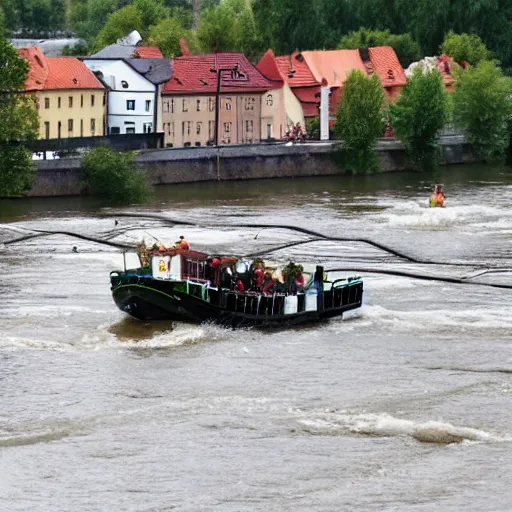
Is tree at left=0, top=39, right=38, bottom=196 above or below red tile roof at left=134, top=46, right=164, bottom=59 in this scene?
below

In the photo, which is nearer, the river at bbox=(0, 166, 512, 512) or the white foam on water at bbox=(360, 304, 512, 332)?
the river at bbox=(0, 166, 512, 512)

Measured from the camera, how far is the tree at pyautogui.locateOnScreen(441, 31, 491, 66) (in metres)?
144

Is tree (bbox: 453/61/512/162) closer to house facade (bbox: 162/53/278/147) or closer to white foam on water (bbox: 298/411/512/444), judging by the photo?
house facade (bbox: 162/53/278/147)

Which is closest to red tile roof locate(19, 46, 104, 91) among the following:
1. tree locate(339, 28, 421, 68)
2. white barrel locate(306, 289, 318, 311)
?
tree locate(339, 28, 421, 68)

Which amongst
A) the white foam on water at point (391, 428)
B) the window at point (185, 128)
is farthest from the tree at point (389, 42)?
the white foam on water at point (391, 428)

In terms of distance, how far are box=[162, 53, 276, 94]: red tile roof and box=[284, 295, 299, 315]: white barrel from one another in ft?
227

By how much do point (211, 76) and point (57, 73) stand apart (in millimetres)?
12961

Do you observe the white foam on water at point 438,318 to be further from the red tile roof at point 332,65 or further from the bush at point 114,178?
the red tile roof at point 332,65

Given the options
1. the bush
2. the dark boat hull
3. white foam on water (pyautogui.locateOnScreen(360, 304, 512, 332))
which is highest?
the bush

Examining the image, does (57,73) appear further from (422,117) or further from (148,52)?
(422,117)

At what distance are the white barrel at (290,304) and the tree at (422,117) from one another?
61.9 meters

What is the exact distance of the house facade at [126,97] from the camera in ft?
414

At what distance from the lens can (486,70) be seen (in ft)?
426

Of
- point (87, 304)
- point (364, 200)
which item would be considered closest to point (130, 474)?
point (87, 304)
